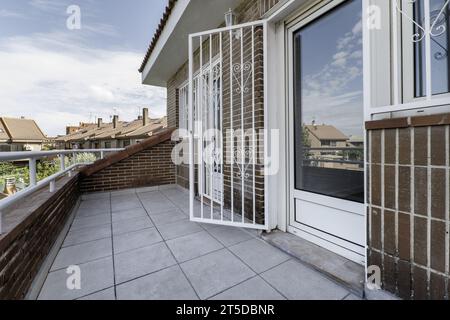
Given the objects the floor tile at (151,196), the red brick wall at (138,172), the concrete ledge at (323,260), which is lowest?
the concrete ledge at (323,260)

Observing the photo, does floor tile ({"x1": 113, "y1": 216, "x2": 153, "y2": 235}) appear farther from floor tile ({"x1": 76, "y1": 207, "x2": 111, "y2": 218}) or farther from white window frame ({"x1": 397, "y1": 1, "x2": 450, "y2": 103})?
white window frame ({"x1": 397, "y1": 1, "x2": 450, "y2": 103})

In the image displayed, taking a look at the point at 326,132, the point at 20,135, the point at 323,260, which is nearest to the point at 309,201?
the point at 323,260

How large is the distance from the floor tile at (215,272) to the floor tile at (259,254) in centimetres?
8

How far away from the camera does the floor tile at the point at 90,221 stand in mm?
2643

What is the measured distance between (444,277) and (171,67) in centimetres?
520

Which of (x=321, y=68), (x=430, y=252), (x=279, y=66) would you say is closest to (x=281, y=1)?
(x=279, y=66)

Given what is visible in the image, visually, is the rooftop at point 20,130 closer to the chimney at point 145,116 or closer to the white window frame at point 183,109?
the chimney at point 145,116

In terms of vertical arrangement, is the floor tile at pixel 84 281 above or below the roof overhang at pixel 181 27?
below

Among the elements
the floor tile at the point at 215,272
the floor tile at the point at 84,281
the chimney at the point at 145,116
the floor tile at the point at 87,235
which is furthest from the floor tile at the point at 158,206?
the chimney at the point at 145,116

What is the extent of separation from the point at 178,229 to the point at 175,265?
0.77m

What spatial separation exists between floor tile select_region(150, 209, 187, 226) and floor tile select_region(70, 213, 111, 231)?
62 centimetres

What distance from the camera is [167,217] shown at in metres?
2.94

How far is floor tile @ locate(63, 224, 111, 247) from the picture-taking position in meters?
2.22
